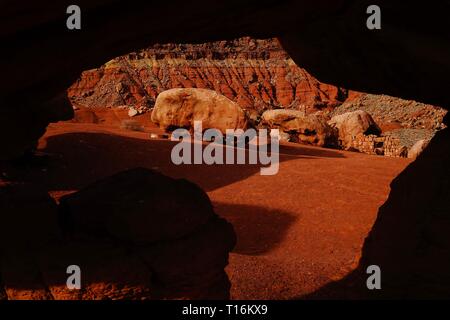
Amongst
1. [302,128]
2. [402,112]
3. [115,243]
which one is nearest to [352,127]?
[302,128]

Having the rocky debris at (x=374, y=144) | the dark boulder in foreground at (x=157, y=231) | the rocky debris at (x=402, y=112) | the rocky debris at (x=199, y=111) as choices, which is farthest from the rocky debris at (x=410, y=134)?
the dark boulder in foreground at (x=157, y=231)

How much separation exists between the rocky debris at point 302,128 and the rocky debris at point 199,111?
382 centimetres

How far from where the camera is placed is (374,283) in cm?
461

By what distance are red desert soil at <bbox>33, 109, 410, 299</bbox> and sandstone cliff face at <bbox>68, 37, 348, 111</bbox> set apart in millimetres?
34842

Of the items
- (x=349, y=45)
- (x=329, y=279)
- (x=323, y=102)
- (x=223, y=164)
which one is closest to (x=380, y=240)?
(x=329, y=279)

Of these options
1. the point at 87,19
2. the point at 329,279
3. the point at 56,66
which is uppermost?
the point at 87,19

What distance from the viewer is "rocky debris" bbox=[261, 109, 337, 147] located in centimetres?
2038

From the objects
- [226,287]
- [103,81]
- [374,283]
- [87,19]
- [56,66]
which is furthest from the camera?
[103,81]

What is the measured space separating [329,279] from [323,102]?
152 ft

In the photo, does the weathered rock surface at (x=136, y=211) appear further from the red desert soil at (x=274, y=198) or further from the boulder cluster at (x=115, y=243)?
the red desert soil at (x=274, y=198)

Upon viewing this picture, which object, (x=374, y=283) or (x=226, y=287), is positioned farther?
(x=374, y=283)

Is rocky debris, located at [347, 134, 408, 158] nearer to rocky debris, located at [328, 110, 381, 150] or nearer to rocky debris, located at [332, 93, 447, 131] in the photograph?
rocky debris, located at [328, 110, 381, 150]

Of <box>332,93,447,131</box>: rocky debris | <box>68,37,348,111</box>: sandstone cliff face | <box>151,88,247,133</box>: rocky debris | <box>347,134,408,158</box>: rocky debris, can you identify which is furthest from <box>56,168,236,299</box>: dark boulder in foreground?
<box>68,37,348,111</box>: sandstone cliff face

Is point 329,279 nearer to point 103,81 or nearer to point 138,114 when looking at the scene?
point 138,114
